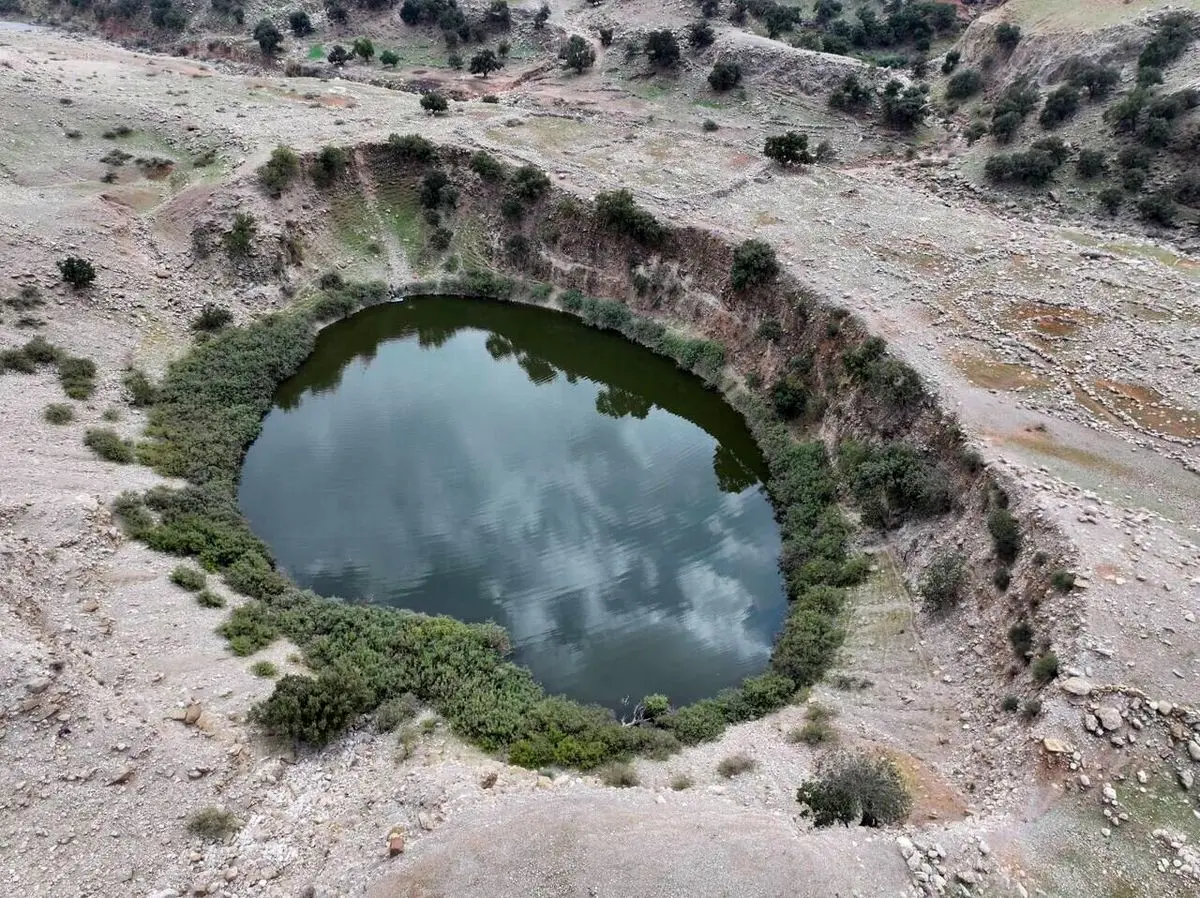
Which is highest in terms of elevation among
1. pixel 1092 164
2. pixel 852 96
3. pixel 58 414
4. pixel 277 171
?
pixel 852 96

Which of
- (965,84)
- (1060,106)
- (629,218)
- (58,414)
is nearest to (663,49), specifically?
(965,84)

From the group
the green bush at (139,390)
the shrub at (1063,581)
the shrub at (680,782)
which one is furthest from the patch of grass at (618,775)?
the green bush at (139,390)

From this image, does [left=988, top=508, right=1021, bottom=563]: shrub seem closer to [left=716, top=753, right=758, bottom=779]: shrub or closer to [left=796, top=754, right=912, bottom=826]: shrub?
[left=796, top=754, right=912, bottom=826]: shrub

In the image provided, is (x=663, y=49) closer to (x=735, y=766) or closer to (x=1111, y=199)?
(x=1111, y=199)

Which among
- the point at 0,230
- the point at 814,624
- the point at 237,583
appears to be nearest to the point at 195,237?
the point at 0,230

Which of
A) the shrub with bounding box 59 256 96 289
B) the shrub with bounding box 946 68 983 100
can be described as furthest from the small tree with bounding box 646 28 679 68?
the shrub with bounding box 59 256 96 289

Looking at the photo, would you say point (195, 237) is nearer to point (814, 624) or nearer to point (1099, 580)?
point (814, 624)
